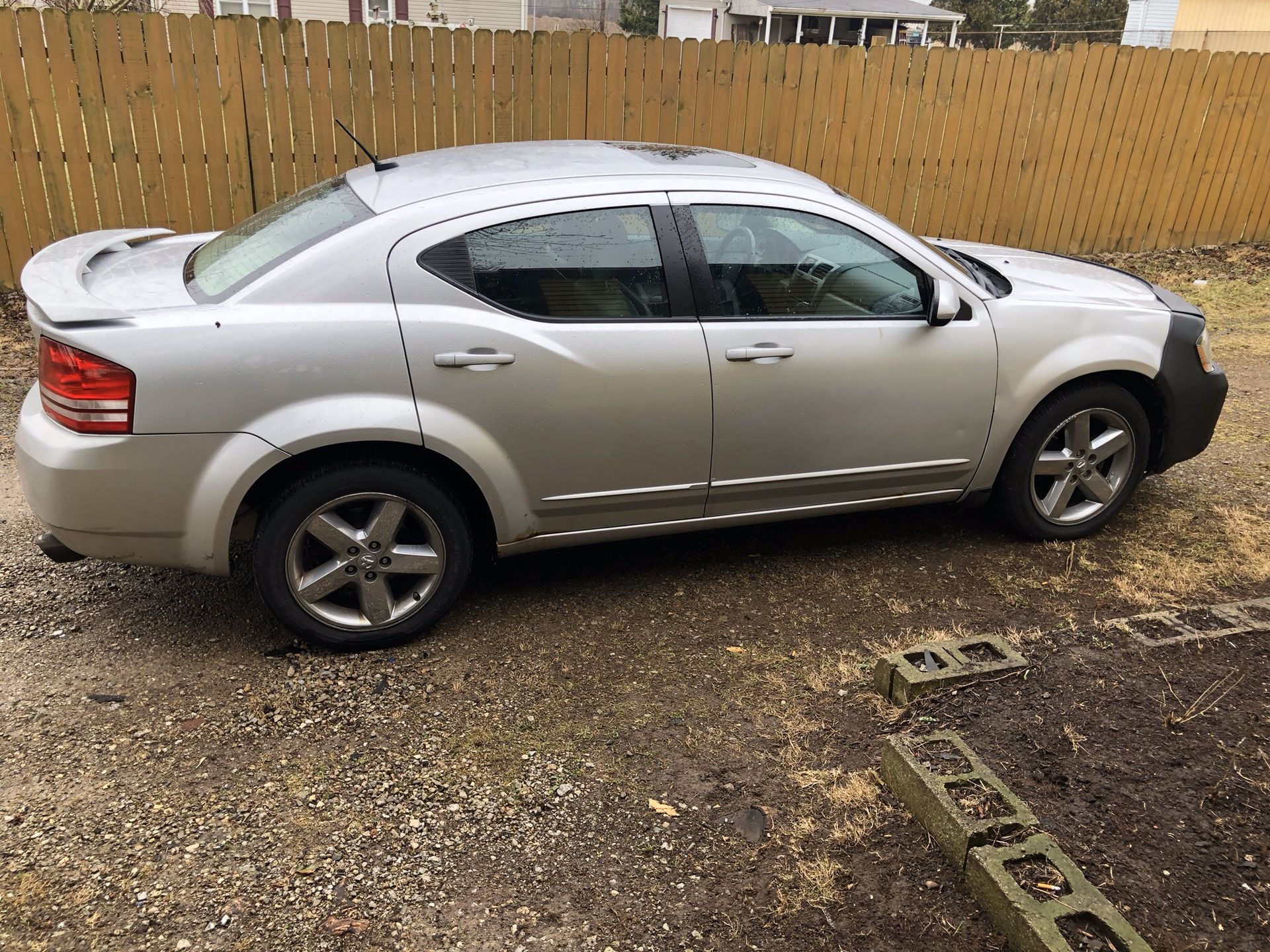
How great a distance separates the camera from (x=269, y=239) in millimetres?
3762

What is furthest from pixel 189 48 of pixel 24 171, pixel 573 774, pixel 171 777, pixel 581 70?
pixel 573 774

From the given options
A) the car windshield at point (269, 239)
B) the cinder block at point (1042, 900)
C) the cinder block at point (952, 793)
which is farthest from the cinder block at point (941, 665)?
the car windshield at point (269, 239)

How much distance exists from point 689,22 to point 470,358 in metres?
35.7

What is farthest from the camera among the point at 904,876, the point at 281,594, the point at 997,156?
the point at 997,156

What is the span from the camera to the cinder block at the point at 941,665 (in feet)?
11.0

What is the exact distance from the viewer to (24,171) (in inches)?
284

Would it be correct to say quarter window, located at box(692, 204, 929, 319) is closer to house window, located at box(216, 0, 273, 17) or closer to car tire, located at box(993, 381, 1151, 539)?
car tire, located at box(993, 381, 1151, 539)

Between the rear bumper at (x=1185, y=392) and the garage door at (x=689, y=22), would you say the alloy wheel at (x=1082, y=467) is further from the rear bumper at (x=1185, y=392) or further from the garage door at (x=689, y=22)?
the garage door at (x=689, y=22)

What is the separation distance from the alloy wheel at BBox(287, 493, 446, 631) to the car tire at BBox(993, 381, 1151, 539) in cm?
263

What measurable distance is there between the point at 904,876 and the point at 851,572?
6.22 ft

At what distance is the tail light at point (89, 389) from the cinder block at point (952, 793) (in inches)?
106

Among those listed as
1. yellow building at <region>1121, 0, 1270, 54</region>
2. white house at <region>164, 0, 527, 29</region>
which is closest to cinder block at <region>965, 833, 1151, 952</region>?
white house at <region>164, 0, 527, 29</region>

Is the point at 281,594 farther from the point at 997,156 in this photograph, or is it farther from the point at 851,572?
the point at 997,156

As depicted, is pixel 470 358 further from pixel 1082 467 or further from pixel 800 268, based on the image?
pixel 1082 467
